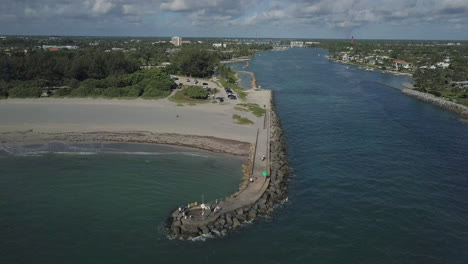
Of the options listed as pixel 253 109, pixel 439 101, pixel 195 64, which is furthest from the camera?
pixel 195 64

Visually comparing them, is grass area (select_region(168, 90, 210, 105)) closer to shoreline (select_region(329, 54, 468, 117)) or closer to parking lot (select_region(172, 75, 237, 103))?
parking lot (select_region(172, 75, 237, 103))

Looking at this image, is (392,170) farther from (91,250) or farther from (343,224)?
(91,250)

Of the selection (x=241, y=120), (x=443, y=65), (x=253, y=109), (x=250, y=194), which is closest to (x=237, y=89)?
(x=253, y=109)

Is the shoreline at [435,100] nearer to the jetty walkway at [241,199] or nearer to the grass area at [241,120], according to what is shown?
the grass area at [241,120]

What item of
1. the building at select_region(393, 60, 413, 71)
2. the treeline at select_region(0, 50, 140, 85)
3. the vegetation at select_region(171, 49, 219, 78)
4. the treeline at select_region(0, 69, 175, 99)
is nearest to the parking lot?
the vegetation at select_region(171, 49, 219, 78)

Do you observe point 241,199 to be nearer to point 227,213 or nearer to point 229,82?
point 227,213

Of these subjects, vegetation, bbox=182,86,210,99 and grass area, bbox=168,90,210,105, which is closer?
grass area, bbox=168,90,210,105

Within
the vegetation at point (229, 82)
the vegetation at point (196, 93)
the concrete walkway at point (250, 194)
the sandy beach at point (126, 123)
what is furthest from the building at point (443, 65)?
the concrete walkway at point (250, 194)
